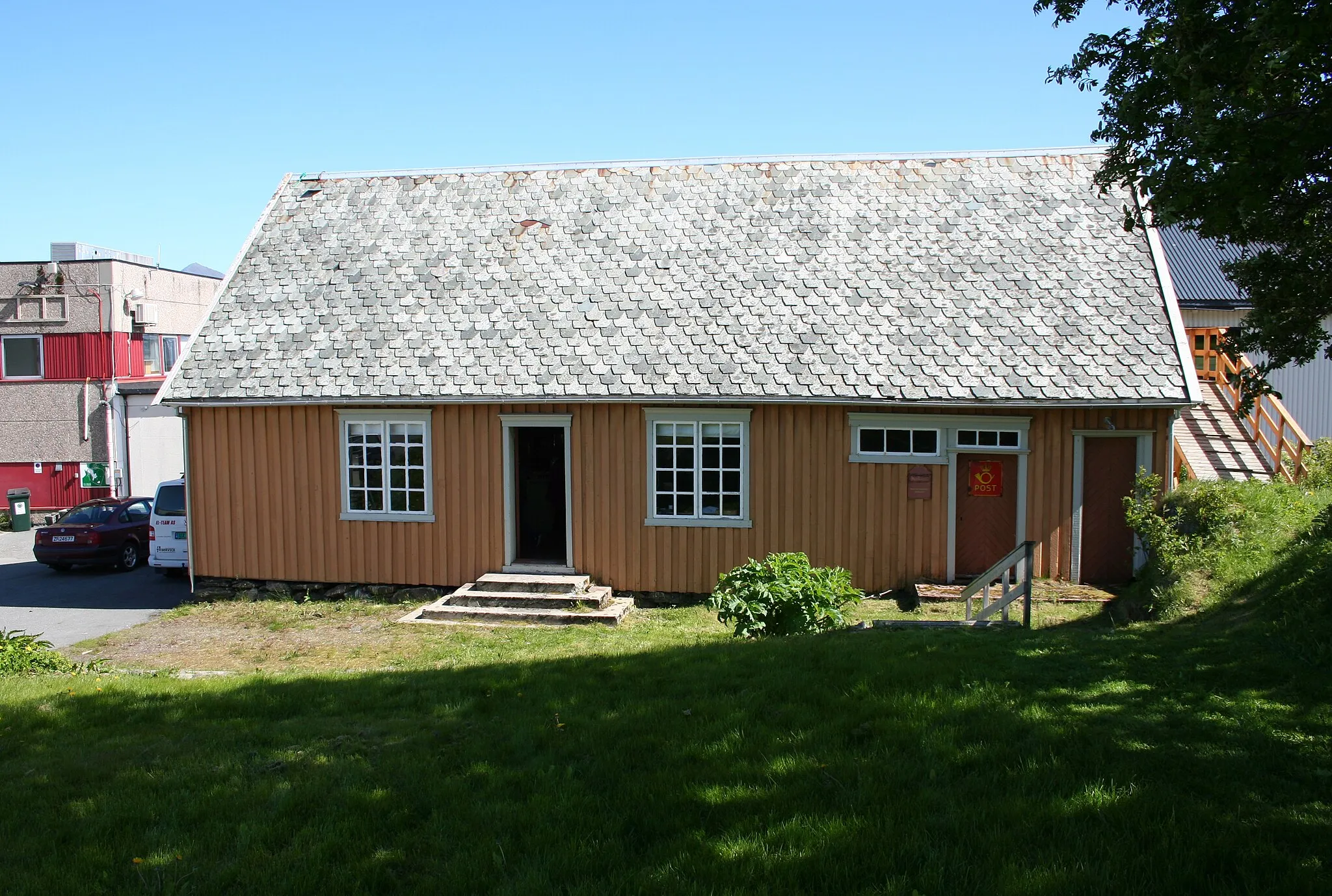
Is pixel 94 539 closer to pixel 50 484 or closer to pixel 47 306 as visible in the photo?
pixel 50 484

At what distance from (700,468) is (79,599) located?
10.7 meters

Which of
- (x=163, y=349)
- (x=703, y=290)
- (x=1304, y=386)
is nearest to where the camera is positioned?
(x=703, y=290)

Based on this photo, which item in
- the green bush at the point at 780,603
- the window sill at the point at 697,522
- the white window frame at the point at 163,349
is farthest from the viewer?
the white window frame at the point at 163,349

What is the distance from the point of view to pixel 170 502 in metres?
Answer: 17.4

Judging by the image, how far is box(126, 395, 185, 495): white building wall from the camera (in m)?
28.4

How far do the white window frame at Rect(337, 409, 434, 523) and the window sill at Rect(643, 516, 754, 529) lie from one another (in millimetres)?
3262

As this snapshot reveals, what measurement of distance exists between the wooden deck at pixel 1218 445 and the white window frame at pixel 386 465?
1094 centimetres

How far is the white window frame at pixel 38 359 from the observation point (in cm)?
2845

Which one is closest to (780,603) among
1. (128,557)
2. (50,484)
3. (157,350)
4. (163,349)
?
(128,557)

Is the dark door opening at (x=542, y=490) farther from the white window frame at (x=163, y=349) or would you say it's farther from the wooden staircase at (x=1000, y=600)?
the white window frame at (x=163, y=349)

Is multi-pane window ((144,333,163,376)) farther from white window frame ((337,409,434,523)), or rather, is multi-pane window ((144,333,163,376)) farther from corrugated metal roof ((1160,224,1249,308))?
corrugated metal roof ((1160,224,1249,308))

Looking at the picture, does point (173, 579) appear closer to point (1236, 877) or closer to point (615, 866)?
point (615, 866)

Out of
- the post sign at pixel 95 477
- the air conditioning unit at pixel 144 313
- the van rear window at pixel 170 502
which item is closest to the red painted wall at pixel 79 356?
the air conditioning unit at pixel 144 313

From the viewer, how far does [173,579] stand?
18.4 m
